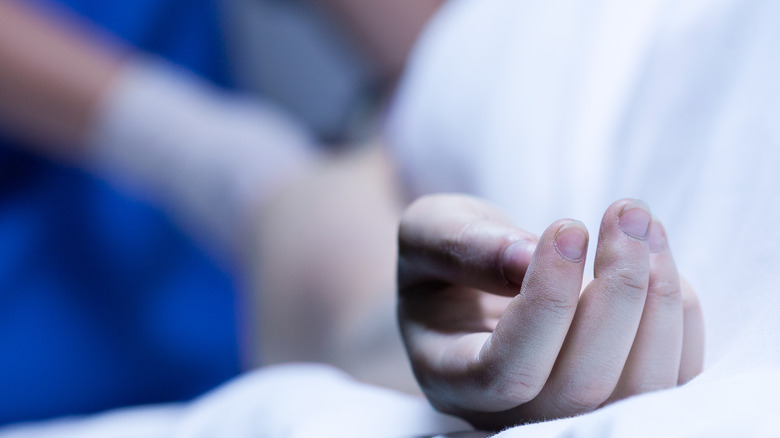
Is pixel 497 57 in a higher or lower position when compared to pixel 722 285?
higher

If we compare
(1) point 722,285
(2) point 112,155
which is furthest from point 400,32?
(1) point 722,285

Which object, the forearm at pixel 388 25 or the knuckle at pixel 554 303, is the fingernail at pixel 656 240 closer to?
the knuckle at pixel 554 303

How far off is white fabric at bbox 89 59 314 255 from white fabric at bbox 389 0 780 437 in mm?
317

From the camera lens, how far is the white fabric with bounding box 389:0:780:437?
21 centimetres

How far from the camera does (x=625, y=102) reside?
362 millimetres

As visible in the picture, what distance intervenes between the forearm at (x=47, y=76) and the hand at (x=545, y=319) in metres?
0.70

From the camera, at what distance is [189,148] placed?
0.81 metres

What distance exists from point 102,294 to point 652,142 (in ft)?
2.70

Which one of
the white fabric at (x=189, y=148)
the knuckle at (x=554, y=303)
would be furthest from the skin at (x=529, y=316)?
the white fabric at (x=189, y=148)

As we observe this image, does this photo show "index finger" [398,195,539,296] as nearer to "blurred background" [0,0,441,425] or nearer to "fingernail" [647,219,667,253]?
"fingernail" [647,219,667,253]

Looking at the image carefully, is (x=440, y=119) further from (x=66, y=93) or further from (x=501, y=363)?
(x=66, y=93)

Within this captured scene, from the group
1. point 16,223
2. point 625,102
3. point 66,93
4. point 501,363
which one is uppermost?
point 66,93

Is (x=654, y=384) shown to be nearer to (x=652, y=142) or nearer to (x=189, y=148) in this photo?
(x=652, y=142)

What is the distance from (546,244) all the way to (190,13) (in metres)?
0.95
